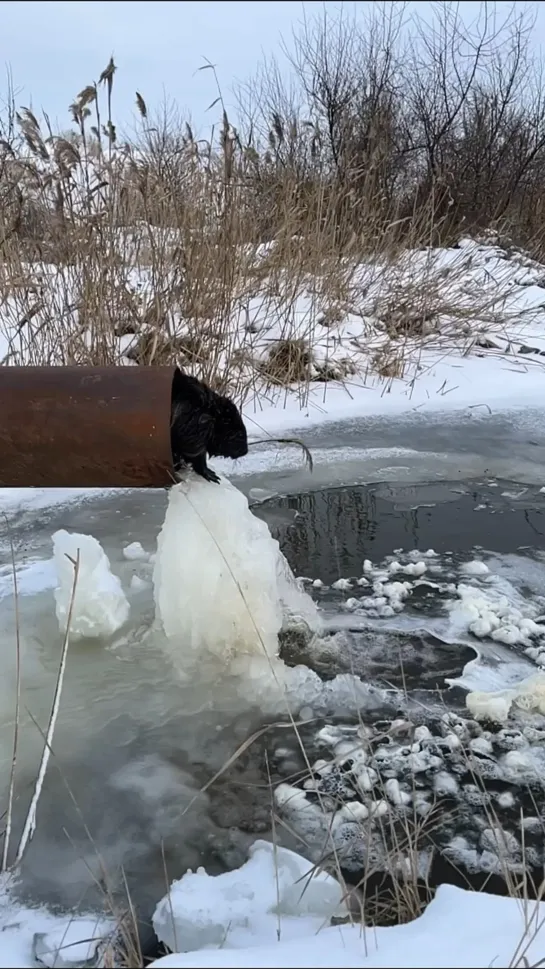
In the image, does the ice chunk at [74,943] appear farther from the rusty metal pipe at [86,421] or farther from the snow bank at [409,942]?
the rusty metal pipe at [86,421]

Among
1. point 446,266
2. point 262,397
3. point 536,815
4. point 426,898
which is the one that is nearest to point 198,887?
point 426,898

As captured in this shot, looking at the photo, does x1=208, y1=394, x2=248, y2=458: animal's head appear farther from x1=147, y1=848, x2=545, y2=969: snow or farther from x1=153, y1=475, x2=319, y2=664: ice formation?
x1=147, y1=848, x2=545, y2=969: snow

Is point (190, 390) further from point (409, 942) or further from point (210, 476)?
point (409, 942)

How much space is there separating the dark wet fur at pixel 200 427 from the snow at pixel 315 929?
94cm

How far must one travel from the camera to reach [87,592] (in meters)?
2.32

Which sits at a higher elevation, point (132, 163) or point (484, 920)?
point (132, 163)

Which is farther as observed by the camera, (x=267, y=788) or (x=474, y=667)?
(x=474, y=667)

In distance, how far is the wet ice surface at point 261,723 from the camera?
154 cm

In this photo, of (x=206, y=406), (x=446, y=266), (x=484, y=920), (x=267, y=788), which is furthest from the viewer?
(x=446, y=266)

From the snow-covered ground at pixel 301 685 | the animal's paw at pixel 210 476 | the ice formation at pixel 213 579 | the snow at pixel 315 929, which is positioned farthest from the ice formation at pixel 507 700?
the animal's paw at pixel 210 476

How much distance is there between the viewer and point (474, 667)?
2139mm

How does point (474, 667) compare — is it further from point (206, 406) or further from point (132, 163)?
point (132, 163)

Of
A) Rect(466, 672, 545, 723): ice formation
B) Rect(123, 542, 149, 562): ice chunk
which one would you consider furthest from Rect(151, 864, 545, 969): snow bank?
Rect(123, 542, 149, 562): ice chunk

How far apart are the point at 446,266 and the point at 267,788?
528 centimetres
